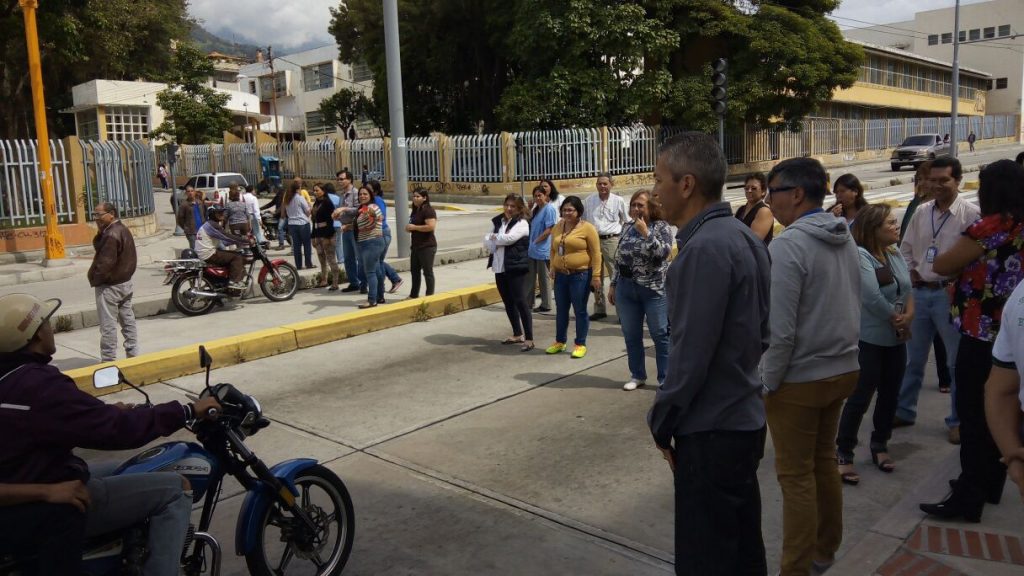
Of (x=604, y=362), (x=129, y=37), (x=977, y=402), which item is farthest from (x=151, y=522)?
(x=129, y=37)

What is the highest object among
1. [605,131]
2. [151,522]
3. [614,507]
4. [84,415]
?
[605,131]

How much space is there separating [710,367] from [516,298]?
5973 mm

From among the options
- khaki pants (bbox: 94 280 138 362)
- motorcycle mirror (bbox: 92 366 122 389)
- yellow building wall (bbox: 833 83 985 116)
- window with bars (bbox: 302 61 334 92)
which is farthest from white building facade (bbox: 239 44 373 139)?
motorcycle mirror (bbox: 92 366 122 389)

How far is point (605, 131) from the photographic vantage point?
31.0 metres

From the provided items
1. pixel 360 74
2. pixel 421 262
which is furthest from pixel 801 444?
pixel 360 74

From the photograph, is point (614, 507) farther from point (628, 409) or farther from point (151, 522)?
point (151, 522)

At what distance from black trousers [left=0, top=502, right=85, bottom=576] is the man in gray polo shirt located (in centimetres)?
213

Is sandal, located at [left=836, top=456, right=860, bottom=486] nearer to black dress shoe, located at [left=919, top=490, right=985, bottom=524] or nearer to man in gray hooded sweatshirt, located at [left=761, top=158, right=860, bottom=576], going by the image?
black dress shoe, located at [left=919, top=490, right=985, bottom=524]

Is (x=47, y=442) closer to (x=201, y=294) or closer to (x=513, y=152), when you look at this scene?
(x=201, y=294)

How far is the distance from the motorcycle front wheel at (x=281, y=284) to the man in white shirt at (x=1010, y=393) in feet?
36.1

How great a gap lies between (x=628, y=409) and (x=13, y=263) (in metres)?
14.6

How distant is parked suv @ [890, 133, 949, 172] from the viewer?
1491 inches

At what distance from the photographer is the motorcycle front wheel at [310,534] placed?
387 cm

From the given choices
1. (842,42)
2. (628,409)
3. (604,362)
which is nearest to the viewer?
(628,409)
